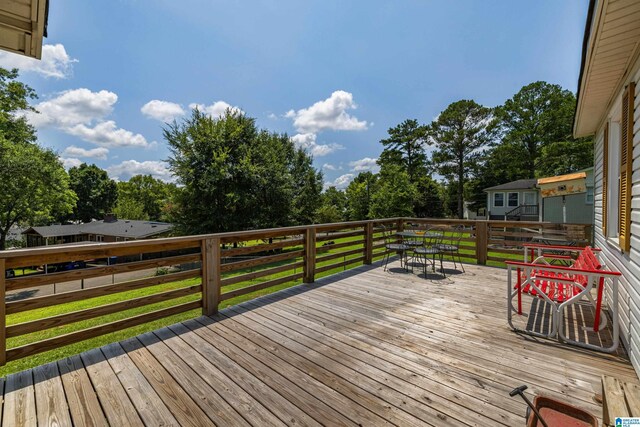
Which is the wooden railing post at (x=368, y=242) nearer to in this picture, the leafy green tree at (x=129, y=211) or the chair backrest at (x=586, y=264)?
the chair backrest at (x=586, y=264)

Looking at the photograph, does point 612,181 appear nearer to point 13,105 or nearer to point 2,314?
point 2,314

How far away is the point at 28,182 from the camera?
1545cm

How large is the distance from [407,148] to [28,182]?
3001cm

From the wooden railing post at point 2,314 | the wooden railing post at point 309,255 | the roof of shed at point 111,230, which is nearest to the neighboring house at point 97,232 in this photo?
the roof of shed at point 111,230

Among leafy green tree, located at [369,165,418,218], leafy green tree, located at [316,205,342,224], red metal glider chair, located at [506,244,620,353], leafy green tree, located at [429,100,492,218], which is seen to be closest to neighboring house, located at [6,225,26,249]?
leafy green tree, located at [316,205,342,224]

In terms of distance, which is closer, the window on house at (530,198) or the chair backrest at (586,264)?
the chair backrest at (586,264)

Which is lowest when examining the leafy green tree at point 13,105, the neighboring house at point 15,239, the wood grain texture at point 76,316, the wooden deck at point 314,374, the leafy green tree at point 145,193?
the neighboring house at point 15,239

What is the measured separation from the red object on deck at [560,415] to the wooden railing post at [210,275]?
125 inches

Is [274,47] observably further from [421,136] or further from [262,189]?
[421,136]

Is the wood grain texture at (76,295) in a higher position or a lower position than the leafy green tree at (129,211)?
lower

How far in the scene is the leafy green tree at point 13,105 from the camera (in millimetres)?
15383

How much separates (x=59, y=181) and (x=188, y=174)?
9881 mm

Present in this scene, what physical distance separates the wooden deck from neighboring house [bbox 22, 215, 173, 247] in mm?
25604

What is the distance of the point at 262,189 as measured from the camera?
1647 centimetres
